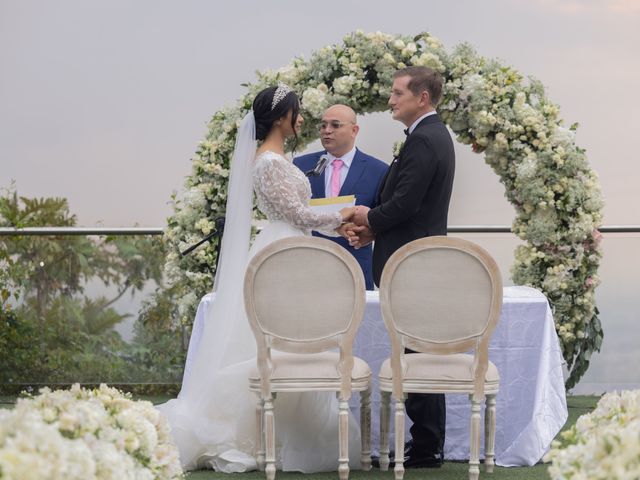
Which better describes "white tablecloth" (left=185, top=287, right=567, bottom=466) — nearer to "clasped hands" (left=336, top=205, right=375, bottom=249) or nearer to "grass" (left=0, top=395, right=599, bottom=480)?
"grass" (left=0, top=395, right=599, bottom=480)

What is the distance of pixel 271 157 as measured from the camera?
5.02 metres

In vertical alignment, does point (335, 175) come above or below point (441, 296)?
above

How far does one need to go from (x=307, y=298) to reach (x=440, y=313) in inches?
22.5

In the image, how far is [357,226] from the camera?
17.3 feet

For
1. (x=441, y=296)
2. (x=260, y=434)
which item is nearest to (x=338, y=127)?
(x=441, y=296)

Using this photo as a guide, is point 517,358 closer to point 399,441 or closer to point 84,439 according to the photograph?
point 399,441

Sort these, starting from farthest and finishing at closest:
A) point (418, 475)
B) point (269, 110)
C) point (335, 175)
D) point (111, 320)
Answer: point (111, 320) < point (335, 175) < point (269, 110) < point (418, 475)

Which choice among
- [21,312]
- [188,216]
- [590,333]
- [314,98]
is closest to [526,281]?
[590,333]

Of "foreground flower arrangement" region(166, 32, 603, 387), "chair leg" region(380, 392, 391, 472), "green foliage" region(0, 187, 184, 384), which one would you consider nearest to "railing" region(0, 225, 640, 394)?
"green foliage" region(0, 187, 184, 384)

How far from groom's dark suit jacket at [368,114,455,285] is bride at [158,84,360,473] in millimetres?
336

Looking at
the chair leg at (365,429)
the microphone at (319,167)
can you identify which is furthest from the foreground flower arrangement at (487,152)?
the chair leg at (365,429)

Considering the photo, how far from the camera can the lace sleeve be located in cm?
501

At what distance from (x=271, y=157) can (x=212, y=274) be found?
1513 mm

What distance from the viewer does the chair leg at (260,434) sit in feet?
15.1
